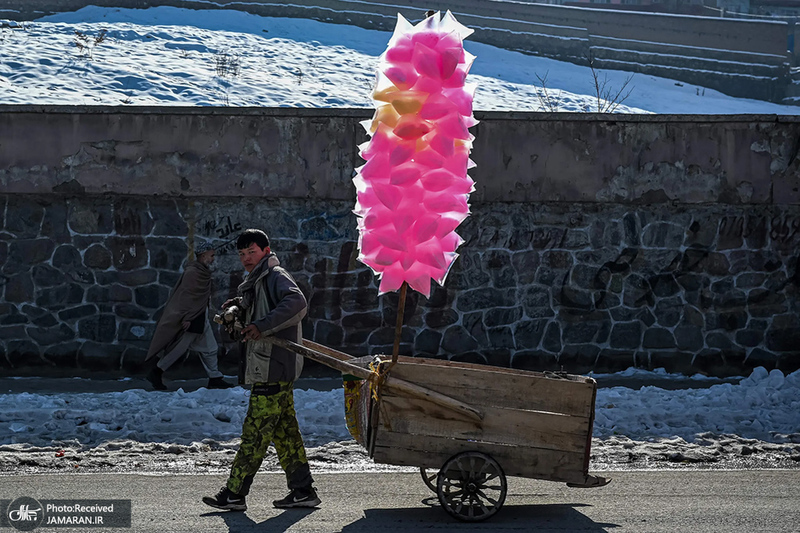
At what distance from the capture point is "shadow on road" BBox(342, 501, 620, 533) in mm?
Answer: 6066

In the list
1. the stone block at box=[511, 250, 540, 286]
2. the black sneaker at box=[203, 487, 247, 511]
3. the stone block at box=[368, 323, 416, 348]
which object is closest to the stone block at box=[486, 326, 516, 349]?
the stone block at box=[511, 250, 540, 286]

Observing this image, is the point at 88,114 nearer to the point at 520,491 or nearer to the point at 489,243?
the point at 489,243

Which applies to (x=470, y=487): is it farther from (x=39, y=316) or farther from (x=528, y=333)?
(x=39, y=316)

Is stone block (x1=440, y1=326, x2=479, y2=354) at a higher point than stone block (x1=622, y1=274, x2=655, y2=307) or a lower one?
lower

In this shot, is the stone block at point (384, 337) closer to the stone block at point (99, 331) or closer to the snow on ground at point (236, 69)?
the stone block at point (99, 331)

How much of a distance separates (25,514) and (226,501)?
4.17 ft

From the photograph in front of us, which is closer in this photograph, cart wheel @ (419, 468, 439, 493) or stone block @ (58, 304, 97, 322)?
cart wheel @ (419, 468, 439, 493)

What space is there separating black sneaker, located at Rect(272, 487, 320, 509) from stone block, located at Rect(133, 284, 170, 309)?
20.0ft

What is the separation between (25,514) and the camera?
6.07 meters

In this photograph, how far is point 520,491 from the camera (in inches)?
279

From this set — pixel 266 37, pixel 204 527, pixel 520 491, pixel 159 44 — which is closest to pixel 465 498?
pixel 520 491

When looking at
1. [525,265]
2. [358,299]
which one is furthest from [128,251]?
[525,265]

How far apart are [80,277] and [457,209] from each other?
24.4 ft

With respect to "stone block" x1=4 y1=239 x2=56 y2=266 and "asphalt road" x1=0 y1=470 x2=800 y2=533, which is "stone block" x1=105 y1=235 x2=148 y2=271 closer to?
"stone block" x1=4 y1=239 x2=56 y2=266
